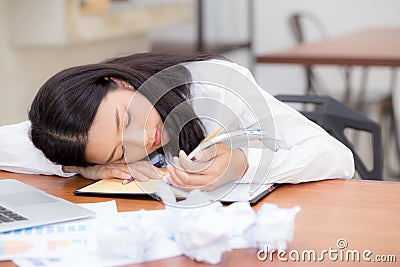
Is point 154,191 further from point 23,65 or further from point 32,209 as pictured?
point 23,65

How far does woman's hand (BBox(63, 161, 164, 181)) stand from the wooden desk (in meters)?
0.02

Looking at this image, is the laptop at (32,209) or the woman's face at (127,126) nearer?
the laptop at (32,209)

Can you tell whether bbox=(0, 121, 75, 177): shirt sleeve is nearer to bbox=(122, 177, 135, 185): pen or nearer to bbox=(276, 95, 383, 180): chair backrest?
bbox=(122, 177, 135, 185): pen

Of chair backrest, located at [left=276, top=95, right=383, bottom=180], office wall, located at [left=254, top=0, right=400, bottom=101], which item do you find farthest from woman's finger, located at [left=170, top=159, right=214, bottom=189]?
office wall, located at [left=254, top=0, right=400, bottom=101]

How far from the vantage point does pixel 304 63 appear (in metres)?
2.96

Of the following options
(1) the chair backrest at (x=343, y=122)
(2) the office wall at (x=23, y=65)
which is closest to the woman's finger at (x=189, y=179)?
(1) the chair backrest at (x=343, y=122)

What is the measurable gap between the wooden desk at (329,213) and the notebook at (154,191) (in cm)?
2

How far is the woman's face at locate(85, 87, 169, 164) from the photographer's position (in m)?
1.33

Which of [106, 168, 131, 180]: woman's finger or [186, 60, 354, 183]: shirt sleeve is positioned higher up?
[186, 60, 354, 183]: shirt sleeve

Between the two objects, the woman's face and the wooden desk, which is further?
the woman's face

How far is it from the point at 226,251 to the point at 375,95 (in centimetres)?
298

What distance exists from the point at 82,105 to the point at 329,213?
0.47 m

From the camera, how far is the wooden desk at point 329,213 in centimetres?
100

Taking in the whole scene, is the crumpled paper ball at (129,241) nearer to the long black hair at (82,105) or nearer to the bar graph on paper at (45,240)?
the bar graph on paper at (45,240)
